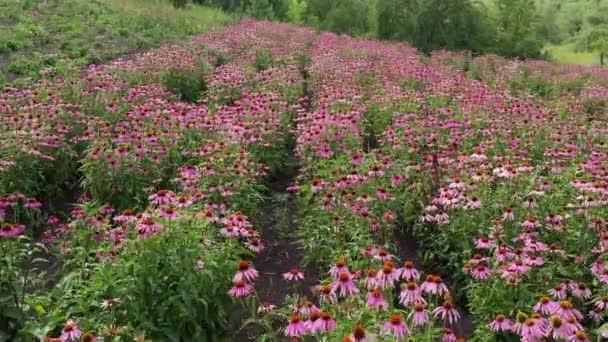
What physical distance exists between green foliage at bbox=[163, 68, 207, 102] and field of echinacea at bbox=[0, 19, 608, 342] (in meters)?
0.03

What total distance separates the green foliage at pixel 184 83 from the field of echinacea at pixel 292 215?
31 mm

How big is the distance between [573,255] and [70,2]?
14.8 m

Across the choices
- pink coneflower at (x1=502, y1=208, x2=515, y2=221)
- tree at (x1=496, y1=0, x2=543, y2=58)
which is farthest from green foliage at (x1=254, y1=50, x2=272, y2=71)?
tree at (x1=496, y1=0, x2=543, y2=58)

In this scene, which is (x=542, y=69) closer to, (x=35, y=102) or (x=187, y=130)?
(x=187, y=130)

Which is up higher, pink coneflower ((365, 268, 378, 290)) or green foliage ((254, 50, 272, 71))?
green foliage ((254, 50, 272, 71))

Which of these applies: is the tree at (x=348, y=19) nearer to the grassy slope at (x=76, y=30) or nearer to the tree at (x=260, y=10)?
the tree at (x=260, y=10)

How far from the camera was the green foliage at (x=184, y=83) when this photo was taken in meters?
9.04

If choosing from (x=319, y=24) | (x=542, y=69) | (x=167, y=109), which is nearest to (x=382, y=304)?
(x=167, y=109)

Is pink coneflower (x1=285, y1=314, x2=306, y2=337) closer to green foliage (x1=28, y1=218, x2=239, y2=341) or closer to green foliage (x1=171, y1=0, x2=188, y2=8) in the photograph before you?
green foliage (x1=28, y1=218, x2=239, y2=341)

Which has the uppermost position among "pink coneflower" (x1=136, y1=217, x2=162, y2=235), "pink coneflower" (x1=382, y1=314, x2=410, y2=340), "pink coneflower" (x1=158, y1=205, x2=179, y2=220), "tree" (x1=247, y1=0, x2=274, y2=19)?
"tree" (x1=247, y1=0, x2=274, y2=19)

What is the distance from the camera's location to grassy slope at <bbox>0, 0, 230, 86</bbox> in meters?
10.2

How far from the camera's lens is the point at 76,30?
12.9 meters

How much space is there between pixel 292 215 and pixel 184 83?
165 inches

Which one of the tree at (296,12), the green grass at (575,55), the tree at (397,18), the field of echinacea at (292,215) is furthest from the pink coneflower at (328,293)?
the green grass at (575,55)
